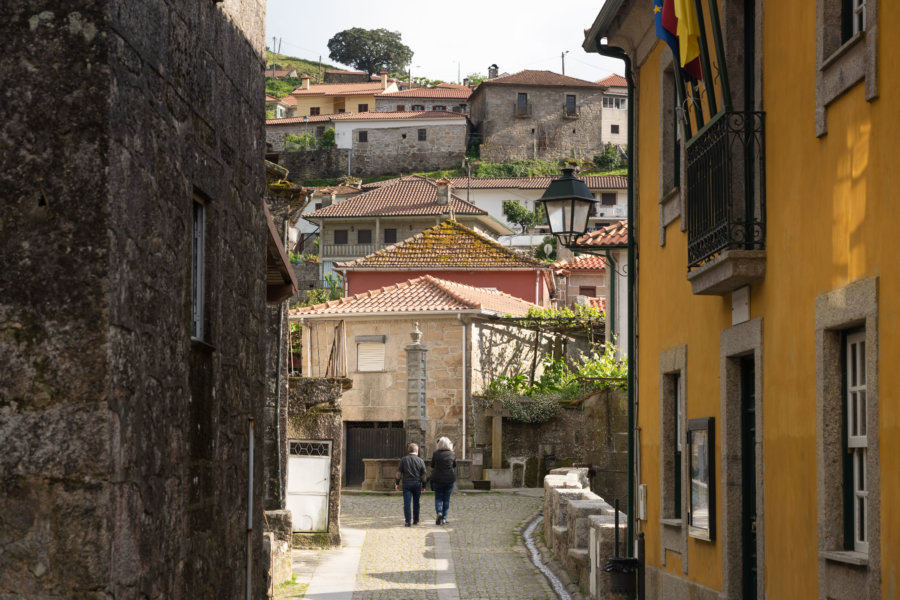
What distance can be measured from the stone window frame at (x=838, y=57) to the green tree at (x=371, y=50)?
6248 inches

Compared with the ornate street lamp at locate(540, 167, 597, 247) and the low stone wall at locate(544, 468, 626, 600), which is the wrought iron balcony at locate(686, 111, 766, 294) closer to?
the low stone wall at locate(544, 468, 626, 600)

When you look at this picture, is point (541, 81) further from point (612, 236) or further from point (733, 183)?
point (733, 183)

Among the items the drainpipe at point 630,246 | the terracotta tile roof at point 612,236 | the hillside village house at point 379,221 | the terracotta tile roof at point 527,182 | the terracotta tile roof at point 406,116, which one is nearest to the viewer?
the drainpipe at point 630,246

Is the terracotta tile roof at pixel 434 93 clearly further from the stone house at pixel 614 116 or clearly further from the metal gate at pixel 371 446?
the metal gate at pixel 371 446

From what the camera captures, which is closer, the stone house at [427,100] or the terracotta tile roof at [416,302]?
the terracotta tile roof at [416,302]

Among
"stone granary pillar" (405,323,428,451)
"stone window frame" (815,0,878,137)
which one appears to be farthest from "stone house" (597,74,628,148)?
"stone window frame" (815,0,878,137)

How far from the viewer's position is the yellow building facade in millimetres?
6902

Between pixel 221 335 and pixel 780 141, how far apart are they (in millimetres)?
3787

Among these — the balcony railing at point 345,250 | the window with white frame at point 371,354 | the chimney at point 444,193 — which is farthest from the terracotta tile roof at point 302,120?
the window with white frame at point 371,354

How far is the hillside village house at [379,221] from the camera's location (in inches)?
3004

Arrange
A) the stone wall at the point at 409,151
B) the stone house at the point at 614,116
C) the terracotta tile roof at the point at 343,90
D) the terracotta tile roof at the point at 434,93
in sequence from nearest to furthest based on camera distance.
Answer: the stone wall at the point at 409,151 → the stone house at the point at 614,116 → the terracotta tile roof at the point at 434,93 → the terracotta tile roof at the point at 343,90

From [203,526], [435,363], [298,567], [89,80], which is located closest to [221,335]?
[203,526]

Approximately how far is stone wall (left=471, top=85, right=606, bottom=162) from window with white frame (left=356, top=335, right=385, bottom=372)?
226 ft

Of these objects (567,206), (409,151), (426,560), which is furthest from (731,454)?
(409,151)
